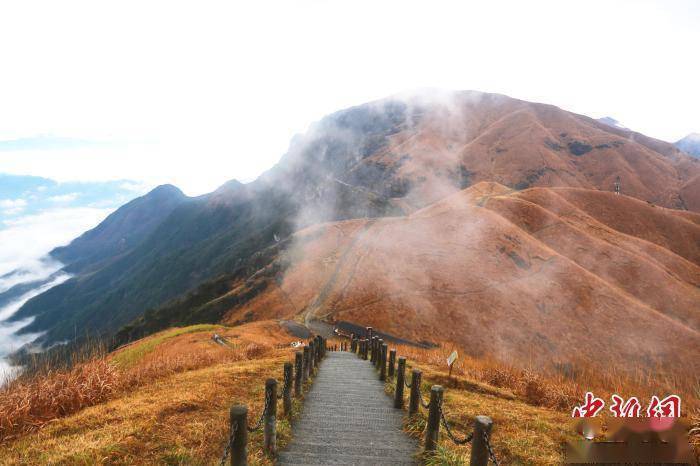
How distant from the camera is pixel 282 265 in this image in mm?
75938

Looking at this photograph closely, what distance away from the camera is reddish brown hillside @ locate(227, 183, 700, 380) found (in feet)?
149

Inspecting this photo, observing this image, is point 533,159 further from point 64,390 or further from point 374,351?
point 64,390

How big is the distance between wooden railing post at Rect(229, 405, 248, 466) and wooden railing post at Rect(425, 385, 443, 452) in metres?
3.19

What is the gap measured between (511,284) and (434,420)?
5208 cm

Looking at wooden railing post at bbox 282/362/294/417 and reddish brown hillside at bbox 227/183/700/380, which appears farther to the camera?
reddish brown hillside at bbox 227/183/700/380

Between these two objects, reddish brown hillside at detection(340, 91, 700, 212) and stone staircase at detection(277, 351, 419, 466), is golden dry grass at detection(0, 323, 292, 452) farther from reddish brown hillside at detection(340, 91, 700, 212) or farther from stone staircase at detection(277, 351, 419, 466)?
reddish brown hillside at detection(340, 91, 700, 212)

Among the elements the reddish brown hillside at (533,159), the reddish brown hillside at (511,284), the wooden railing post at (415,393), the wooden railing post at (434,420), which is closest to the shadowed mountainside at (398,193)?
the reddish brown hillside at (533,159)

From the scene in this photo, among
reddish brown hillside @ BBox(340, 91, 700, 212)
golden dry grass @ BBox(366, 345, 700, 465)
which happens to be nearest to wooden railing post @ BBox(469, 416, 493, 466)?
golden dry grass @ BBox(366, 345, 700, 465)

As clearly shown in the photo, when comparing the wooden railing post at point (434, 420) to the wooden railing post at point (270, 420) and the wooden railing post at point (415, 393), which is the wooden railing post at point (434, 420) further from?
the wooden railing post at point (270, 420)

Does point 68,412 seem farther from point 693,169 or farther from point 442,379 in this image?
point 693,169

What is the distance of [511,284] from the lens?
54250mm

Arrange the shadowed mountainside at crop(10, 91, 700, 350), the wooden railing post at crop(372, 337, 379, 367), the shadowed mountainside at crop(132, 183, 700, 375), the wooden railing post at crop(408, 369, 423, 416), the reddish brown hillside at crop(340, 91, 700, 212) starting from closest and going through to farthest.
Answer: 1. the wooden railing post at crop(408, 369, 423, 416)
2. the wooden railing post at crop(372, 337, 379, 367)
3. the shadowed mountainside at crop(132, 183, 700, 375)
4. the shadowed mountainside at crop(10, 91, 700, 350)
5. the reddish brown hillside at crop(340, 91, 700, 212)

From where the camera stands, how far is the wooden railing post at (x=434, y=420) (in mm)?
6754

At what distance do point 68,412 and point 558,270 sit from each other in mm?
60178
